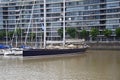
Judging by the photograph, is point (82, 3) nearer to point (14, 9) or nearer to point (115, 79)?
point (14, 9)

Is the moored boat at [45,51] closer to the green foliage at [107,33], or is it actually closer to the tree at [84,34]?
the green foliage at [107,33]

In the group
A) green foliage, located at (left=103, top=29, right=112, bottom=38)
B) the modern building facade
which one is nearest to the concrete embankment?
green foliage, located at (left=103, top=29, right=112, bottom=38)

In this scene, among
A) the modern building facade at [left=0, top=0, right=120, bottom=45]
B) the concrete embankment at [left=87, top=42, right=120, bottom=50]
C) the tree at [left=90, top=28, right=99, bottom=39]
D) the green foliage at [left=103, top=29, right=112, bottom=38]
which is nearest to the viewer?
the concrete embankment at [left=87, top=42, right=120, bottom=50]

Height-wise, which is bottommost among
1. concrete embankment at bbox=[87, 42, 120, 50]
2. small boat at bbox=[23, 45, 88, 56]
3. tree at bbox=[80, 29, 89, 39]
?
concrete embankment at bbox=[87, 42, 120, 50]

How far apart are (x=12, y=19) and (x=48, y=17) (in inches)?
780

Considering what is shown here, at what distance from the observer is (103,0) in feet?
427

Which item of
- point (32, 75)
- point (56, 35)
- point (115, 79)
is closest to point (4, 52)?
point (32, 75)

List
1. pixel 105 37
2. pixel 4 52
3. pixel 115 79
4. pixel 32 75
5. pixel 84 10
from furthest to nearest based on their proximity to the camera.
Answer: pixel 84 10 < pixel 105 37 < pixel 4 52 < pixel 32 75 < pixel 115 79

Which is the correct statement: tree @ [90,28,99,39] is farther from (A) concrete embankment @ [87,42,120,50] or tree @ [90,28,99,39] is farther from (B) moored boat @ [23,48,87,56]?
(B) moored boat @ [23,48,87,56]

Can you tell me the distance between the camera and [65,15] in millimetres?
139875

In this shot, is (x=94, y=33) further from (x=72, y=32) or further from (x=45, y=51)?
(x=45, y=51)

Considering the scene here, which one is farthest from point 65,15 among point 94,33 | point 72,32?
point 94,33

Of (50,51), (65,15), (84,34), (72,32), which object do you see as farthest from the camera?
(65,15)

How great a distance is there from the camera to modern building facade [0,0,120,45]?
127312 mm
